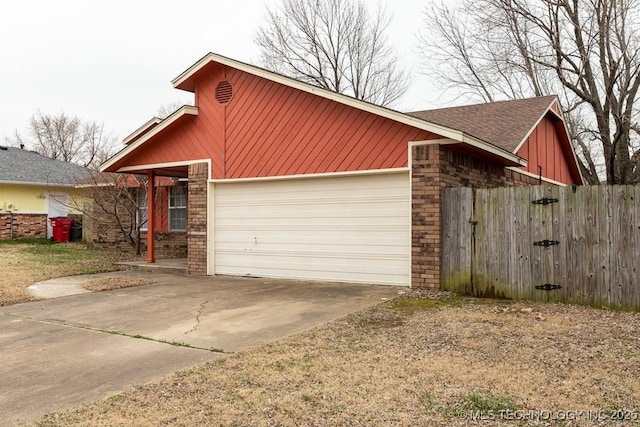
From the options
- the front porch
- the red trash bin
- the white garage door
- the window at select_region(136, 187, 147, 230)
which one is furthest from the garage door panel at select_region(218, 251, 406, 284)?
the red trash bin

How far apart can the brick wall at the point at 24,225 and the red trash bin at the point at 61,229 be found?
4.01 feet

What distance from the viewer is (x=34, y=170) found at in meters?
25.1

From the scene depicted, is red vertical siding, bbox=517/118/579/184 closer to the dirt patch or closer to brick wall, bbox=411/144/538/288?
brick wall, bbox=411/144/538/288

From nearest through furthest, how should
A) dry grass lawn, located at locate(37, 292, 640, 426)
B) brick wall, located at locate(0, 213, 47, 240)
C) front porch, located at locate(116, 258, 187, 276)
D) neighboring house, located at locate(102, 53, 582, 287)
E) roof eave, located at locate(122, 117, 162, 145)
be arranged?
dry grass lawn, located at locate(37, 292, 640, 426) < neighboring house, located at locate(102, 53, 582, 287) < front porch, located at locate(116, 258, 187, 276) < roof eave, located at locate(122, 117, 162, 145) < brick wall, located at locate(0, 213, 47, 240)

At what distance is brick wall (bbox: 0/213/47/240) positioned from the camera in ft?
74.5

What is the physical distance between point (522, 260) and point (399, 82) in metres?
24.7

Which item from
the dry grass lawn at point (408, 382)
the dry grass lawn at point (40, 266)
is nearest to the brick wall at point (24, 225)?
the dry grass lawn at point (40, 266)

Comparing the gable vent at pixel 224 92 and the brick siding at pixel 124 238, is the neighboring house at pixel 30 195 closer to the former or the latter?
the brick siding at pixel 124 238

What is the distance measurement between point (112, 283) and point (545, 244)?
8.04m

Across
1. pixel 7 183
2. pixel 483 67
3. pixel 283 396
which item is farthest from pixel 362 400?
pixel 7 183

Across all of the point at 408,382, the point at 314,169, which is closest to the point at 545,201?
the point at 314,169

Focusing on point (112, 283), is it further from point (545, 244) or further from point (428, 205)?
point (545, 244)

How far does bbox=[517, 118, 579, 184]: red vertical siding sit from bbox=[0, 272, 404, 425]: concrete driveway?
6.23 m

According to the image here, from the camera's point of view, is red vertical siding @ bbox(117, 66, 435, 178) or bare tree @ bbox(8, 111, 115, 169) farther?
bare tree @ bbox(8, 111, 115, 169)
